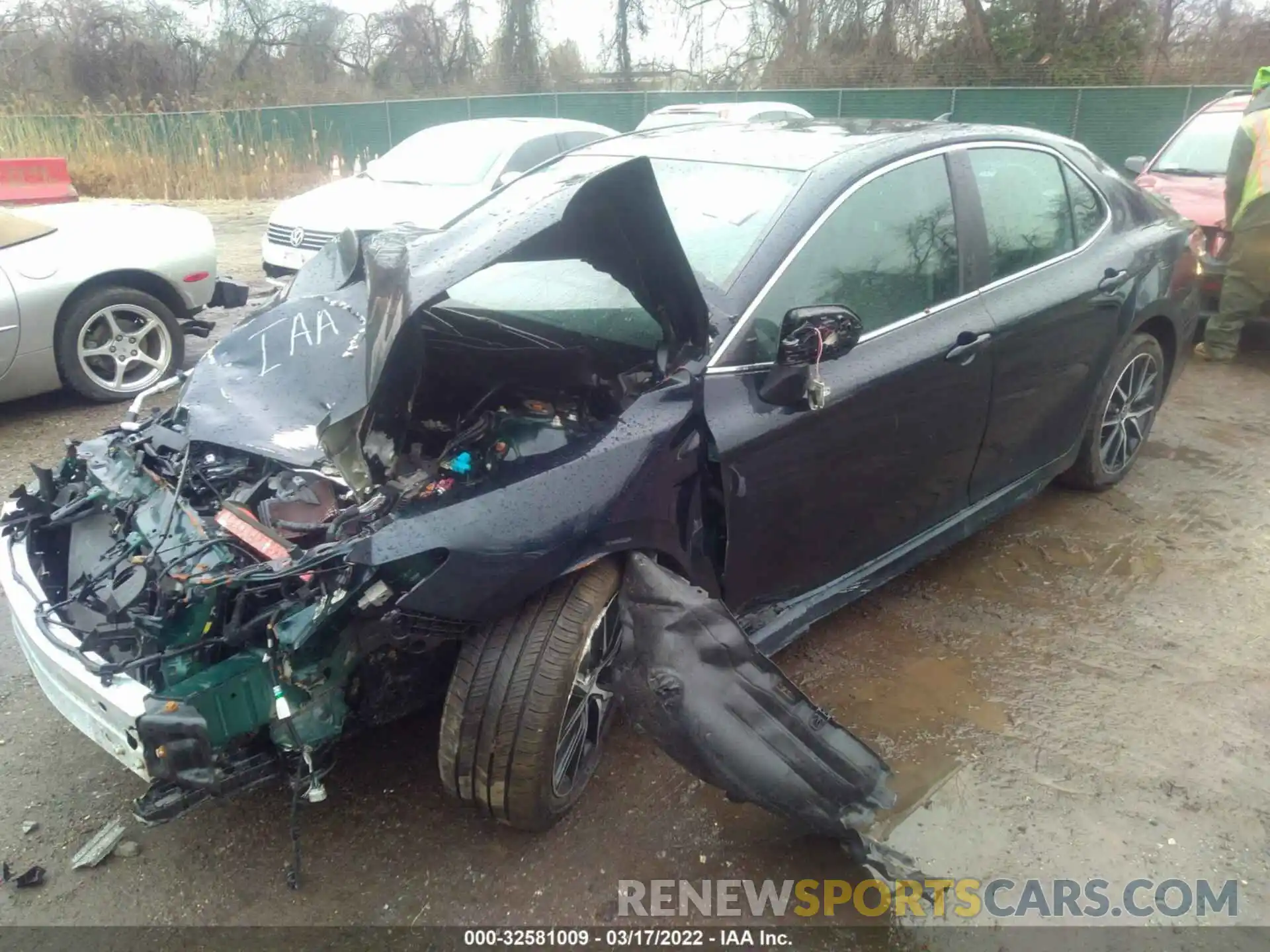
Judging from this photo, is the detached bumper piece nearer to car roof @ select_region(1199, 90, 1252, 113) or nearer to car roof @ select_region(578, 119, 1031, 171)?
car roof @ select_region(578, 119, 1031, 171)

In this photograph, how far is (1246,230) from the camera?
20.5ft

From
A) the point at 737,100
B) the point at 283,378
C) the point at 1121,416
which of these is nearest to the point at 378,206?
the point at 283,378

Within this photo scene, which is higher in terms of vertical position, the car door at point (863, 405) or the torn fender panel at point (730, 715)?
the car door at point (863, 405)

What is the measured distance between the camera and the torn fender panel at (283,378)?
275 cm

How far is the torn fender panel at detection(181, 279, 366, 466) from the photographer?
2.75 meters

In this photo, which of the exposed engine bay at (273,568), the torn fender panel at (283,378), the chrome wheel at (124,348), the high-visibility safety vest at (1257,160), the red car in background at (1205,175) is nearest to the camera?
the exposed engine bay at (273,568)

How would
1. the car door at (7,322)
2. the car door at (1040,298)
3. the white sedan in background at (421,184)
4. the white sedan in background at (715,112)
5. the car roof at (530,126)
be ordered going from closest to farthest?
the car door at (1040,298)
the car door at (7,322)
the white sedan in background at (421,184)
the car roof at (530,126)
the white sedan in background at (715,112)

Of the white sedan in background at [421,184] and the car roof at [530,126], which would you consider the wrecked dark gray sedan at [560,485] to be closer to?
the white sedan in background at [421,184]

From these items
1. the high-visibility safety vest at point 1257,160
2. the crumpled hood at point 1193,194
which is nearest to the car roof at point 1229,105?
the crumpled hood at point 1193,194

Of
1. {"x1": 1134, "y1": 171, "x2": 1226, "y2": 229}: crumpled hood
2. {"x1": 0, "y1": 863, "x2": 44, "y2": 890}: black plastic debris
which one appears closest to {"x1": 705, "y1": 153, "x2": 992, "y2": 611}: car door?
{"x1": 0, "y1": 863, "x2": 44, "y2": 890}: black plastic debris

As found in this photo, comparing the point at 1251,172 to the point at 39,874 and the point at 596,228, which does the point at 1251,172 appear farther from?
the point at 39,874

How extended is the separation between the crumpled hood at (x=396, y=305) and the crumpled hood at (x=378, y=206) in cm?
454

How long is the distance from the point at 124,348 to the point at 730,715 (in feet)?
16.4

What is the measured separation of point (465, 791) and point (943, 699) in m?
1.70
